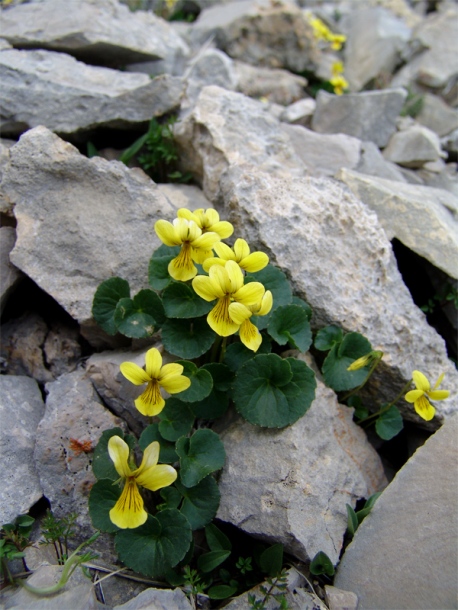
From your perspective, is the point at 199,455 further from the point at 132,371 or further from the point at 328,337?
the point at 328,337

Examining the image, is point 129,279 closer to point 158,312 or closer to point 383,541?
point 158,312

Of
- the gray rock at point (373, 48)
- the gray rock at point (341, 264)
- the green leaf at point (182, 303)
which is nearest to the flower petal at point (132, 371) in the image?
the green leaf at point (182, 303)

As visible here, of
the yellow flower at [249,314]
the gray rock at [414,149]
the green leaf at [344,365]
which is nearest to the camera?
the yellow flower at [249,314]

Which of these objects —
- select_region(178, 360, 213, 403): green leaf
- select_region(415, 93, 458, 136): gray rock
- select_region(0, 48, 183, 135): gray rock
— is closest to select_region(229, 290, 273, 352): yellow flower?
select_region(178, 360, 213, 403): green leaf

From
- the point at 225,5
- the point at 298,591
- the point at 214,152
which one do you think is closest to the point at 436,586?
the point at 298,591

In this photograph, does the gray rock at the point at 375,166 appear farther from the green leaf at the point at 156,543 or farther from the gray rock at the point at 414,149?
the green leaf at the point at 156,543

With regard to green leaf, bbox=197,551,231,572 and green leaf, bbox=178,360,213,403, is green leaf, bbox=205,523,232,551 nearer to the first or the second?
green leaf, bbox=197,551,231,572

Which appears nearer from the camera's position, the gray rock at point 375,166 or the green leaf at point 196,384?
the green leaf at point 196,384

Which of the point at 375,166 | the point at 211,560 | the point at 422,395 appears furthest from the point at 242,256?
the point at 375,166
